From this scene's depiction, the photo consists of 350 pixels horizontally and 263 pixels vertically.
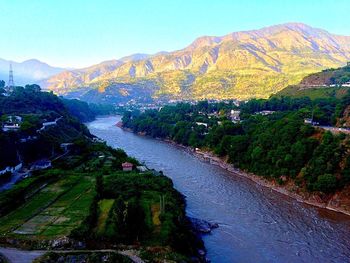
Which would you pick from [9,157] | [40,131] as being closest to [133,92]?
[40,131]

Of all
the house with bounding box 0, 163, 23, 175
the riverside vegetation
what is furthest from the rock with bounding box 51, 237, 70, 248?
the house with bounding box 0, 163, 23, 175

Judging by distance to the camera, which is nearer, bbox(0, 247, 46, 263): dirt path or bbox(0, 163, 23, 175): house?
bbox(0, 247, 46, 263): dirt path

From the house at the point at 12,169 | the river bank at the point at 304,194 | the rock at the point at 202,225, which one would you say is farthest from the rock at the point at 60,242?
the river bank at the point at 304,194

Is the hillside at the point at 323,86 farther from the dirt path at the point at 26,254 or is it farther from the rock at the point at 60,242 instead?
the rock at the point at 60,242

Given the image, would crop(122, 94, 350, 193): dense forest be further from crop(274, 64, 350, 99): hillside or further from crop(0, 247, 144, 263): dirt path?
crop(0, 247, 144, 263): dirt path

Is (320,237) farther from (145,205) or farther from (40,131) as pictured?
(40,131)

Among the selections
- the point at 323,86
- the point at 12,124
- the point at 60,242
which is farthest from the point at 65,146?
the point at 323,86

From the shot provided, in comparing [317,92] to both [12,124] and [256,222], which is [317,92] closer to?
[256,222]
